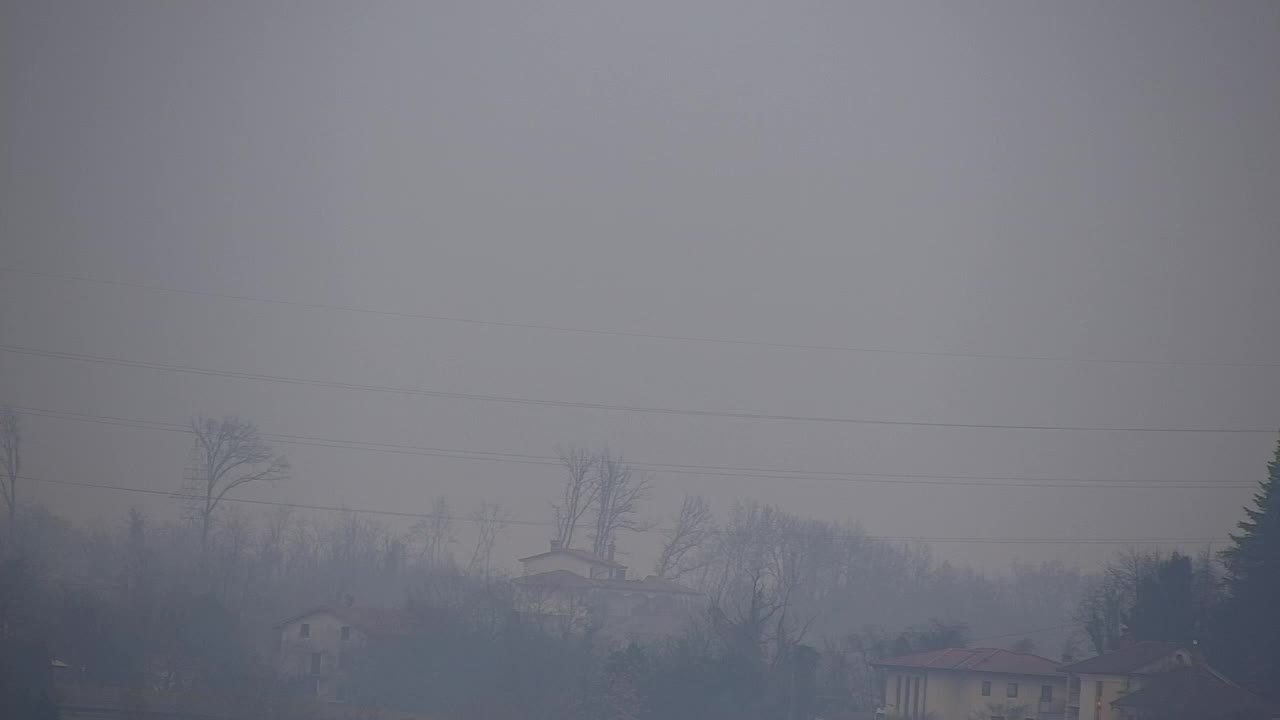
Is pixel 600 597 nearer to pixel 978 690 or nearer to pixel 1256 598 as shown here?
pixel 978 690

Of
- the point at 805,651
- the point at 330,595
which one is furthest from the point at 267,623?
the point at 805,651

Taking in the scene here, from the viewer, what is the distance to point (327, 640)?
54.8 meters

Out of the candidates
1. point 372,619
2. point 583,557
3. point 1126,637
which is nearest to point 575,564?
point 583,557

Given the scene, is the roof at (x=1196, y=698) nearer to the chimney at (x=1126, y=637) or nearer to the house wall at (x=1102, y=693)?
the house wall at (x=1102, y=693)

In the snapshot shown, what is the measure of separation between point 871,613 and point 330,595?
118 feet

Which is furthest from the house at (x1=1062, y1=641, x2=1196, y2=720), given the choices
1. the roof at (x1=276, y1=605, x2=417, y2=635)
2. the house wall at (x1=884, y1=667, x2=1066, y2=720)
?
the roof at (x1=276, y1=605, x2=417, y2=635)

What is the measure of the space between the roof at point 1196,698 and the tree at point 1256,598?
3.26 metres

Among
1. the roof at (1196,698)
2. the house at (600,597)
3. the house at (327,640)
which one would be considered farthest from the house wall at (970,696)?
the house at (327,640)

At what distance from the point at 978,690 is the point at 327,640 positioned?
83.5ft

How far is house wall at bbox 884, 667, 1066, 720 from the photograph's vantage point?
5484 cm

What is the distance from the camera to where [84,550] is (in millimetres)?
59750

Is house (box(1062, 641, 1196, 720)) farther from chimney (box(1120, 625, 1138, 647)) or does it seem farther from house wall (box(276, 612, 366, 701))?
house wall (box(276, 612, 366, 701))

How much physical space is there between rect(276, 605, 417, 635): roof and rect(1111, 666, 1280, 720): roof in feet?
86.8

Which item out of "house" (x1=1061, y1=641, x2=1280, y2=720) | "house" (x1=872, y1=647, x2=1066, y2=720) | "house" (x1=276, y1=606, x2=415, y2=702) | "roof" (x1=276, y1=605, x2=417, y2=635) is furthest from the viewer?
"house" (x1=872, y1=647, x2=1066, y2=720)
